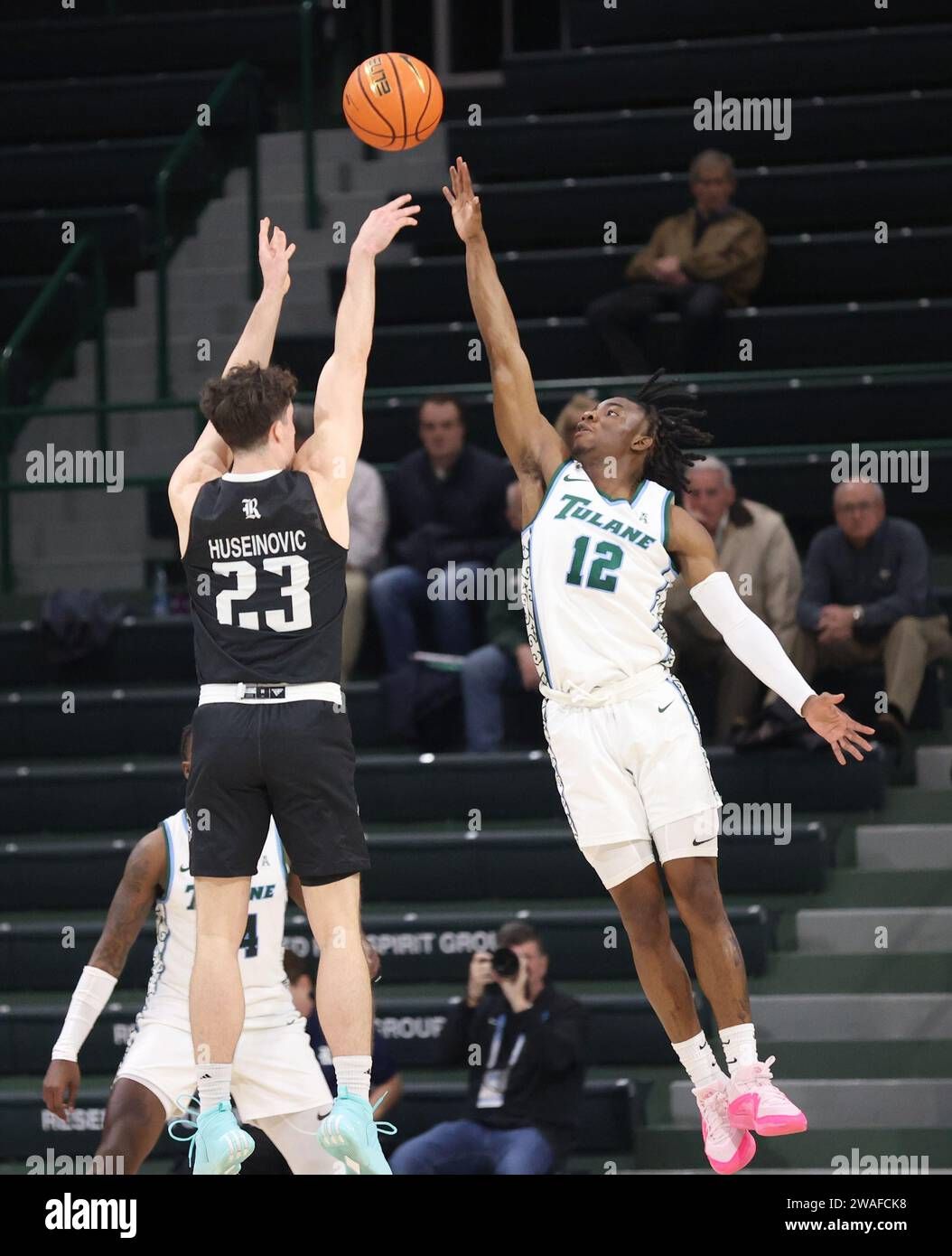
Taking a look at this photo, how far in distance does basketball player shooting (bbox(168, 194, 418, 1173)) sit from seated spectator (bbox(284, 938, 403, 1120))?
2319 mm

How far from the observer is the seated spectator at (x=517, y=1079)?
871cm

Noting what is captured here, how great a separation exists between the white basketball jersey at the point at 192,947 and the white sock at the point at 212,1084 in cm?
155

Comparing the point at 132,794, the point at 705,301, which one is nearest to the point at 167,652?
the point at 132,794

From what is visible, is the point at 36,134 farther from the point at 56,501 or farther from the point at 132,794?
the point at 132,794

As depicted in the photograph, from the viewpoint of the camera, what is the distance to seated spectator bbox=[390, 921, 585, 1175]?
8.71 metres

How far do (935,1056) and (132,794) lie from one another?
3.99 metres

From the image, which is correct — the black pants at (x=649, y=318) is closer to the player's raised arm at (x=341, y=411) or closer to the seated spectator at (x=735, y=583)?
the seated spectator at (x=735, y=583)

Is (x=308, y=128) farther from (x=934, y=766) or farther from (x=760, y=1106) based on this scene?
(x=760, y=1106)

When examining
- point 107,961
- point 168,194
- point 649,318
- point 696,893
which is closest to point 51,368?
point 168,194

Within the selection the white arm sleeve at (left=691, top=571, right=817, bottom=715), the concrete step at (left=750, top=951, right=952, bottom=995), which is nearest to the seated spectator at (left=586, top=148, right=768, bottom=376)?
the concrete step at (left=750, top=951, right=952, bottom=995)

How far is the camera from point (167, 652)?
11.5 meters

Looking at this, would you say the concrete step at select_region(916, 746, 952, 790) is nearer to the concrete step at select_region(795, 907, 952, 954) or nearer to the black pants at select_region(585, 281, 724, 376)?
the concrete step at select_region(795, 907, 952, 954)

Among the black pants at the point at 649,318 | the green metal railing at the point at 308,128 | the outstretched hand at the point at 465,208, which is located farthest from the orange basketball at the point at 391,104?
the green metal railing at the point at 308,128
